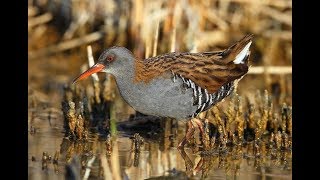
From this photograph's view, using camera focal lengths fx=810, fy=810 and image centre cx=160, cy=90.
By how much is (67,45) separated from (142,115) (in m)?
2.75

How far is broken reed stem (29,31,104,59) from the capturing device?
32.1 feet

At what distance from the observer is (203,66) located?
662 centimetres

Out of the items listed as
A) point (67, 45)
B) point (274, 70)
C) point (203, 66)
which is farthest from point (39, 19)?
point (203, 66)

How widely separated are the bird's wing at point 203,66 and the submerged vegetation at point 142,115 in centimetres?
26

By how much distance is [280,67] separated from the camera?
898 centimetres

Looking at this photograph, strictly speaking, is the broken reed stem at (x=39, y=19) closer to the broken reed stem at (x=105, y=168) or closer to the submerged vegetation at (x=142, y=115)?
the submerged vegetation at (x=142, y=115)

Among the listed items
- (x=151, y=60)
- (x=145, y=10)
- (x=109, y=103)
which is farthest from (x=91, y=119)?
(x=145, y=10)

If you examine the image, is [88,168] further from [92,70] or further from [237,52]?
[237,52]

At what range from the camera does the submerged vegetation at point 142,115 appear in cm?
600

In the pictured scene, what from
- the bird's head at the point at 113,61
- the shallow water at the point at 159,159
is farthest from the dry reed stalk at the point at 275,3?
the bird's head at the point at 113,61

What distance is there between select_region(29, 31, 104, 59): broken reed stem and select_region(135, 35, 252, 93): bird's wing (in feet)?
10.8
